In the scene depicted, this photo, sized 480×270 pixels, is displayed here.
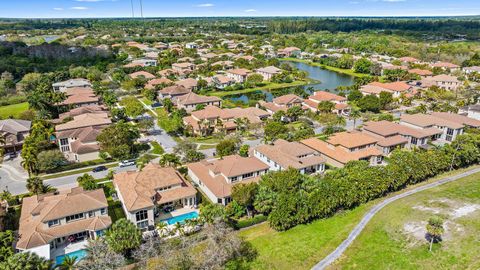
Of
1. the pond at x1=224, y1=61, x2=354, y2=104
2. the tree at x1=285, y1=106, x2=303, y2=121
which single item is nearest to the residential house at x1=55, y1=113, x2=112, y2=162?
the tree at x1=285, y1=106, x2=303, y2=121

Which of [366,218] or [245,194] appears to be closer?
[245,194]

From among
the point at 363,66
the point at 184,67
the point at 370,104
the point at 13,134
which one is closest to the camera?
the point at 13,134

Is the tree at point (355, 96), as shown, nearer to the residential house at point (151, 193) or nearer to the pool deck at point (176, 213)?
the residential house at point (151, 193)

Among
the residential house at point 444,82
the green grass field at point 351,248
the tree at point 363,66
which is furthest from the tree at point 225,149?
the tree at point 363,66

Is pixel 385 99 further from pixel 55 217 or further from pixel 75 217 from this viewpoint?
pixel 55 217

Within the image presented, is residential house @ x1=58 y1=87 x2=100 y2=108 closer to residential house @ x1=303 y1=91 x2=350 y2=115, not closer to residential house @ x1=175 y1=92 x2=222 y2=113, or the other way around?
residential house @ x1=175 y1=92 x2=222 y2=113

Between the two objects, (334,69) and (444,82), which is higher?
(444,82)

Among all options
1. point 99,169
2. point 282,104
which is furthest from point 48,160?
point 282,104

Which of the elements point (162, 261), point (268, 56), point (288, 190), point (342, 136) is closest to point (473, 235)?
point (288, 190)

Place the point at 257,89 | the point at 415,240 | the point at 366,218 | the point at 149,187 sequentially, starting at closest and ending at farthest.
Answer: the point at 415,240, the point at 366,218, the point at 149,187, the point at 257,89
